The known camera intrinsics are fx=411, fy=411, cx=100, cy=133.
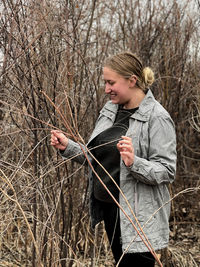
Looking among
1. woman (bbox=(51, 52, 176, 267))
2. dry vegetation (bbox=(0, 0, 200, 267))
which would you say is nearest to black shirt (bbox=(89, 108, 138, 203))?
woman (bbox=(51, 52, 176, 267))

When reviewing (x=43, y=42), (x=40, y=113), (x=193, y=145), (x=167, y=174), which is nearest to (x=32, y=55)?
(x=43, y=42)

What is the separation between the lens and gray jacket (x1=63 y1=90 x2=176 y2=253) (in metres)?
2.21

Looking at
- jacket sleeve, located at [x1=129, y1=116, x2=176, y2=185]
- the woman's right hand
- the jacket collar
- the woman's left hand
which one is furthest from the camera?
the woman's right hand

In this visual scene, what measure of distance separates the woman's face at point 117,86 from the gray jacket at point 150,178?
4.7 inches

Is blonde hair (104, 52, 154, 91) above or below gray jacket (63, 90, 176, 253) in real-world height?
above

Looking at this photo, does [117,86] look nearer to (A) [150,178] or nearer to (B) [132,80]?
(B) [132,80]

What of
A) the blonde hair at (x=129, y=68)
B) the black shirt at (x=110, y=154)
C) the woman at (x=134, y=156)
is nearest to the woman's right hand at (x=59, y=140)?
the woman at (x=134, y=156)

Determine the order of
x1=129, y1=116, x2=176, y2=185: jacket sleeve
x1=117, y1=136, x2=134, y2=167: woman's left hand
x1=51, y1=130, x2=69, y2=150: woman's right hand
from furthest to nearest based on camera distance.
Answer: x1=51, y1=130, x2=69, y2=150: woman's right hand, x1=129, y1=116, x2=176, y2=185: jacket sleeve, x1=117, y1=136, x2=134, y2=167: woman's left hand

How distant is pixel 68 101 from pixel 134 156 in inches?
20.0

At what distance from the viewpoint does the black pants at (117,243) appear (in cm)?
233

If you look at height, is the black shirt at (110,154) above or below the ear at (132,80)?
below

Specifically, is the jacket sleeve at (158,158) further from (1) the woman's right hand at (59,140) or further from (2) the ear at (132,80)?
(1) the woman's right hand at (59,140)

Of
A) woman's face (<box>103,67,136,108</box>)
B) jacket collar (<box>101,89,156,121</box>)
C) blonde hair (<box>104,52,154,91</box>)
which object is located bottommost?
jacket collar (<box>101,89,156,121</box>)

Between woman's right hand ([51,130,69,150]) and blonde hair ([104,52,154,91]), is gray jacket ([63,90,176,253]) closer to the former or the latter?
blonde hair ([104,52,154,91])
